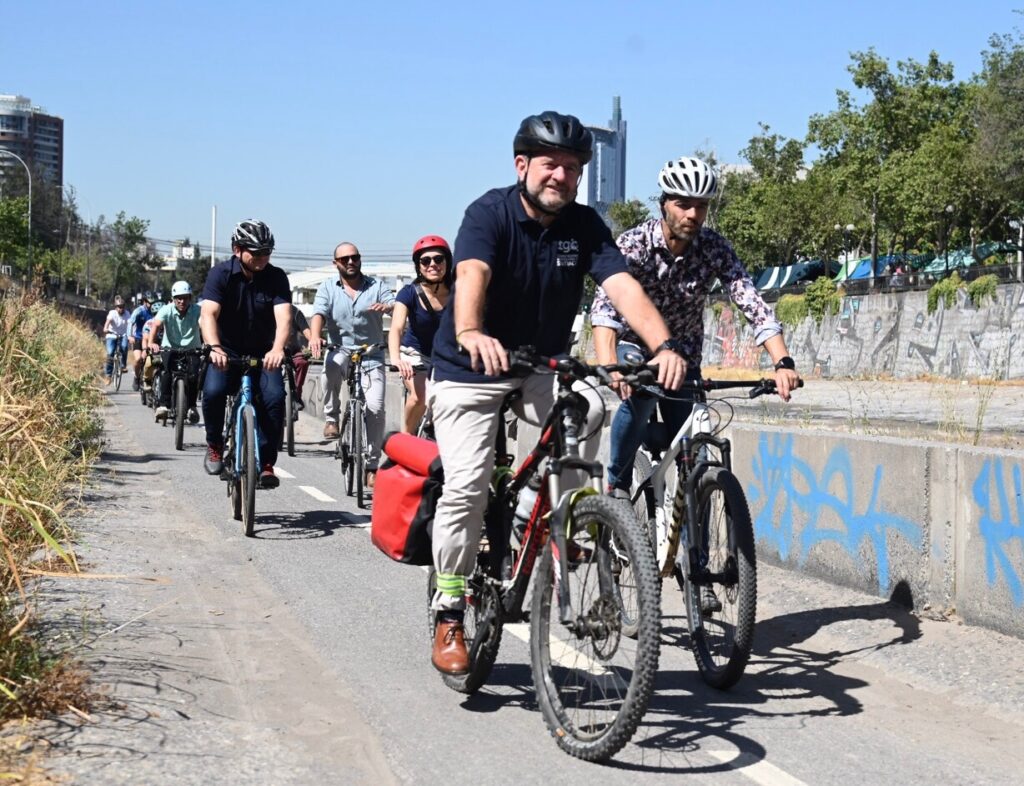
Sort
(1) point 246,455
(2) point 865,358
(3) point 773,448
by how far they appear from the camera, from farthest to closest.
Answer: (2) point 865,358 < (1) point 246,455 < (3) point 773,448

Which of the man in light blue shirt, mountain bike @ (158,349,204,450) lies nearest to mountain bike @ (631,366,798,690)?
the man in light blue shirt

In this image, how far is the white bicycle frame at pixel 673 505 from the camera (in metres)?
5.80

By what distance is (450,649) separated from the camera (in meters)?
5.04

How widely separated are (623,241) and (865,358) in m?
38.7

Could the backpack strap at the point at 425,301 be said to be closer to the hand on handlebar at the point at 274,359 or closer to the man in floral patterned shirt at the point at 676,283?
the hand on handlebar at the point at 274,359

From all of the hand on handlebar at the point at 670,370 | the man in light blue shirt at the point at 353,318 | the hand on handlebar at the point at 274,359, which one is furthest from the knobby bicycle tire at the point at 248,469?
the hand on handlebar at the point at 670,370

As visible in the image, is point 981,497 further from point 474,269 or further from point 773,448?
point 474,269

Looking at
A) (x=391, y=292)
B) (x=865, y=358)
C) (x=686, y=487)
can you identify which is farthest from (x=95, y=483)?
(x=865, y=358)

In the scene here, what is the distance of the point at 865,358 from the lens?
43750 mm

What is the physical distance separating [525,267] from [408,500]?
1.00 metres

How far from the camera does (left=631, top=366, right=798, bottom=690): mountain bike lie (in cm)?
529

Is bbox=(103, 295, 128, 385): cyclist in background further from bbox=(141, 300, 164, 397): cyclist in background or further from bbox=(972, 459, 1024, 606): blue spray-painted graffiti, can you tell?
bbox=(972, 459, 1024, 606): blue spray-painted graffiti

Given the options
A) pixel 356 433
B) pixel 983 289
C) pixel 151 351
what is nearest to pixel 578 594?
pixel 356 433

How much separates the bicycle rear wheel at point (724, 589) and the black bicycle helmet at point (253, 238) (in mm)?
4703
